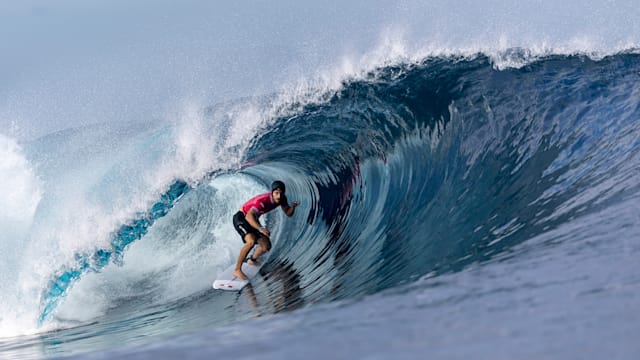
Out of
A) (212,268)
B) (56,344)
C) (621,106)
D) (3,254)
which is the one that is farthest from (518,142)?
(3,254)

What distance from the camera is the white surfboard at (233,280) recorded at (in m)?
7.63

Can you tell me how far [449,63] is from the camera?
932 cm

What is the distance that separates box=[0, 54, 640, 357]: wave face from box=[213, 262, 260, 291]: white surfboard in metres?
0.12

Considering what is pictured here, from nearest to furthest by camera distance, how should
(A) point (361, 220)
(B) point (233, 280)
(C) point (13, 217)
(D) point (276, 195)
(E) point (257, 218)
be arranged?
(B) point (233, 280) → (D) point (276, 195) → (E) point (257, 218) → (A) point (361, 220) → (C) point (13, 217)

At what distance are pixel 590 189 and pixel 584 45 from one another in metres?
4.38

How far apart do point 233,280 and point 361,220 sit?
1.76 meters

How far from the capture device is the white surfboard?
7.63 metres

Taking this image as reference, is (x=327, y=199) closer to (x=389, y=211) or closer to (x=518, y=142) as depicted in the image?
(x=389, y=211)

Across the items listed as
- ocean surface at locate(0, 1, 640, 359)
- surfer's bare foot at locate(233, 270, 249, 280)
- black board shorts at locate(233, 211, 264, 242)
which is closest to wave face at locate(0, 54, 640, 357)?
ocean surface at locate(0, 1, 640, 359)

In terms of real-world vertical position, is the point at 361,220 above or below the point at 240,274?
above

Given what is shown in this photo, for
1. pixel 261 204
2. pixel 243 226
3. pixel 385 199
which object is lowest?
pixel 385 199

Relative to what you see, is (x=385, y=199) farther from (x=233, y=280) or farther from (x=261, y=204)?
(x=233, y=280)

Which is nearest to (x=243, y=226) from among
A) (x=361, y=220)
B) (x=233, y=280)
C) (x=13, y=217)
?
(x=233, y=280)

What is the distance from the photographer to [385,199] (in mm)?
8227
